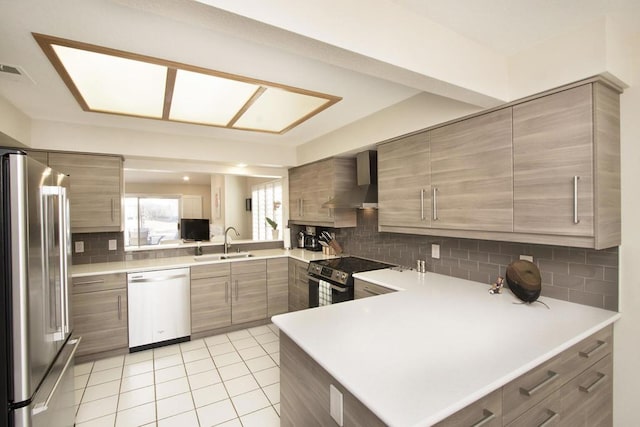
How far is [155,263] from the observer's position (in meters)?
3.47

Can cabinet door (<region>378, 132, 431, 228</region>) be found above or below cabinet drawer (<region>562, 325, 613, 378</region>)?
above

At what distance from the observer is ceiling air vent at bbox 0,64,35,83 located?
6.02 ft

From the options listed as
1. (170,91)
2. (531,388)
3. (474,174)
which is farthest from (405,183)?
(170,91)

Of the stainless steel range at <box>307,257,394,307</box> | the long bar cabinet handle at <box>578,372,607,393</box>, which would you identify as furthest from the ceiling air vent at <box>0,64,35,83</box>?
the long bar cabinet handle at <box>578,372,607,393</box>

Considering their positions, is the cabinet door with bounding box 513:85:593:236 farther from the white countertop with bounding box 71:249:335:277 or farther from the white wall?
the white countertop with bounding box 71:249:335:277

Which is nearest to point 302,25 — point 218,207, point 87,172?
point 87,172

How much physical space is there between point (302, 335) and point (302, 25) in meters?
1.34

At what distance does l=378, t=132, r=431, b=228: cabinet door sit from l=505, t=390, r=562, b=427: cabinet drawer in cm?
130

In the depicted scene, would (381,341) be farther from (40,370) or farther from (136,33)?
(136,33)

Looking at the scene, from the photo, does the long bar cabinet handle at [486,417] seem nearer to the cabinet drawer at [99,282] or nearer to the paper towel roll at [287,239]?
the cabinet drawer at [99,282]

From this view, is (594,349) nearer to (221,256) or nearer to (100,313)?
(221,256)

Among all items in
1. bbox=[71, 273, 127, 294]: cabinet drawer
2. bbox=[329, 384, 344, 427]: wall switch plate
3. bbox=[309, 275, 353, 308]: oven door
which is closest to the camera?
bbox=[329, 384, 344, 427]: wall switch plate

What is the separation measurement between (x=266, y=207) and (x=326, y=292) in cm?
326

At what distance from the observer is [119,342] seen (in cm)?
311
